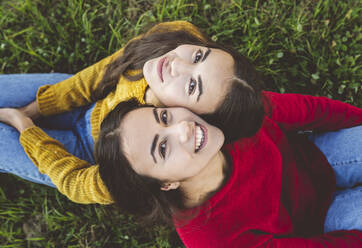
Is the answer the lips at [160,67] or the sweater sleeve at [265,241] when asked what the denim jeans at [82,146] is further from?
the lips at [160,67]

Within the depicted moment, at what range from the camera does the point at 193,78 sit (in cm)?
169

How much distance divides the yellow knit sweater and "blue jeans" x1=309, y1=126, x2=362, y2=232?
3.86ft

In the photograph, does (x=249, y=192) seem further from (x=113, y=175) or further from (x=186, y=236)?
(x=113, y=175)

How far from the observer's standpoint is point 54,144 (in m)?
2.07

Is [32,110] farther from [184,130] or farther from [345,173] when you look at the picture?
[345,173]

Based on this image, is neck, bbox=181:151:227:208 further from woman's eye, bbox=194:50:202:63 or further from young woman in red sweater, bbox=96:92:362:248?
woman's eye, bbox=194:50:202:63

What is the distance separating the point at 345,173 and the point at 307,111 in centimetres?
49

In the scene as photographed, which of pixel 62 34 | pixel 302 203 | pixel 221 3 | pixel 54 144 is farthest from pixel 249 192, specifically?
pixel 62 34

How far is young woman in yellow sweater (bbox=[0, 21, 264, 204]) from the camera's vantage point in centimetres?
171

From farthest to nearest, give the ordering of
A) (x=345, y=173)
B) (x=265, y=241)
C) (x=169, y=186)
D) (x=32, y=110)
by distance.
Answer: (x=32, y=110) → (x=345, y=173) → (x=265, y=241) → (x=169, y=186)

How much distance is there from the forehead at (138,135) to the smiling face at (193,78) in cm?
19

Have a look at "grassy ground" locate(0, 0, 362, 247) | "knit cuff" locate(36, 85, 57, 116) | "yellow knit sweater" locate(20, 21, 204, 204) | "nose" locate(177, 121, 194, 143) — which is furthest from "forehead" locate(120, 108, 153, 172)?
"grassy ground" locate(0, 0, 362, 247)

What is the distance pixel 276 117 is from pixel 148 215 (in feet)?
3.37

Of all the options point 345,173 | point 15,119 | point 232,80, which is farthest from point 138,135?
point 345,173
